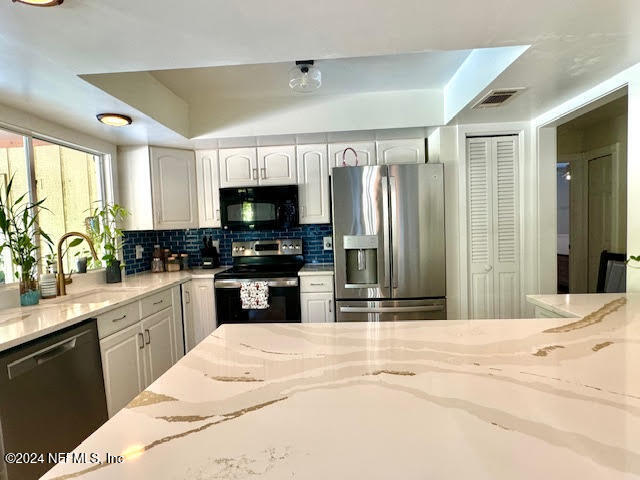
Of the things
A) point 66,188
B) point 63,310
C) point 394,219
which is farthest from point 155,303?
point 394,219

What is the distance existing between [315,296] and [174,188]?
1.71 metres

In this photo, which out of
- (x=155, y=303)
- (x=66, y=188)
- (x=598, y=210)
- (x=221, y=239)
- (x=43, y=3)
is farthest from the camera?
(x=598, y=210)

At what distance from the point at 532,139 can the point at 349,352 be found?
2658 mm

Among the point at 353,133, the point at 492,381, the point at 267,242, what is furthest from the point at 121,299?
the point at 353,133

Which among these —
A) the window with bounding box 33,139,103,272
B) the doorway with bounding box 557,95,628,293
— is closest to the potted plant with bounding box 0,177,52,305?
the window with bounding box 33,139,103,272

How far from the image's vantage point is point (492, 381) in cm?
77

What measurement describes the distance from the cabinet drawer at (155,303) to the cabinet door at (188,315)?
10.0 inches

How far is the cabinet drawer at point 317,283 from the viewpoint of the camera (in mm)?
2896

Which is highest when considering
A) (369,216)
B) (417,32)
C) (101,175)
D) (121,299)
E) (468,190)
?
(417,32)

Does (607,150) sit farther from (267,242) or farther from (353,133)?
(267,242)

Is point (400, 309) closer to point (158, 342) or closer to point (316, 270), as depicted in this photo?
point (316, 270)

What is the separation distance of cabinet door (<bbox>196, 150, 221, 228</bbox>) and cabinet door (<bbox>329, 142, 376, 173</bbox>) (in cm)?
117

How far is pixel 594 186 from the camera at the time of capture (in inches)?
147

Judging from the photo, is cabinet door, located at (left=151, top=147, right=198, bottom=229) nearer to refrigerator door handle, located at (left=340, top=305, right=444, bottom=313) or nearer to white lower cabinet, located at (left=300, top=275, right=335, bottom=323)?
white lower cabinet, located at (left=300, top=275, right=335, bottom=323)
